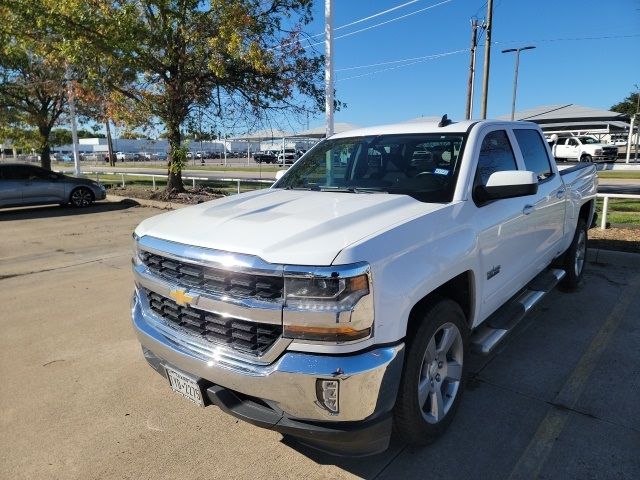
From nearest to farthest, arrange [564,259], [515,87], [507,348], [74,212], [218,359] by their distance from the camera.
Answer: [218,359]
[507,348]
[564,259]
[74,212]
[515,87]

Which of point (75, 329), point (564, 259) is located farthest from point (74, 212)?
point (564, 259)

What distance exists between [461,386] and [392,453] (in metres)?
0.62

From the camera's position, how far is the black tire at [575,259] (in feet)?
17.4

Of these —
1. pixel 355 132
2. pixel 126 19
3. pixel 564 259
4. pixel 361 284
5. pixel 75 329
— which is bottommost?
pixel 75 329

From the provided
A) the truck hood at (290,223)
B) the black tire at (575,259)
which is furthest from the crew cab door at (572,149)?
the truck hood at (290,223)

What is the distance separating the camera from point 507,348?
13.4ft

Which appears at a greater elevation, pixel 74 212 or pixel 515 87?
pixel 515 87

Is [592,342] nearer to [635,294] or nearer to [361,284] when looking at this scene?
[635,294]

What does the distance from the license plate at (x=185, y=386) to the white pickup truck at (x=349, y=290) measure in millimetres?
13

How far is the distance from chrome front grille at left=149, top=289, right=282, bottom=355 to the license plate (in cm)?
24

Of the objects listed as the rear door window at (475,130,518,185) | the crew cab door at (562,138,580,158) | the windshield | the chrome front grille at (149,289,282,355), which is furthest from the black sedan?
the crew cab door at (562,138,580,158)

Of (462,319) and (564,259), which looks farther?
(564,259)

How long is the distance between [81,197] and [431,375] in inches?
537

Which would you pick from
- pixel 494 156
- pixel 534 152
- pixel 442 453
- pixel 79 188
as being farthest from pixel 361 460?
pixel 79 188
